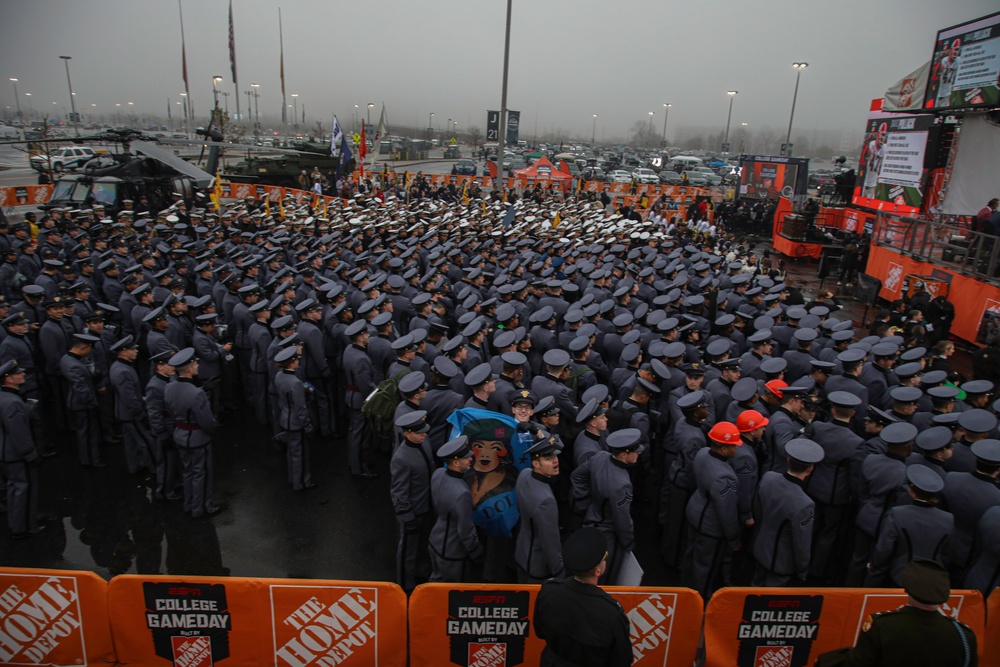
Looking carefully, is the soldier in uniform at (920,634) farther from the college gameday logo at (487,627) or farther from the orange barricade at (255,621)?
the orange barricade at (255,621)

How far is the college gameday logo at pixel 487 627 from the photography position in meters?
4.08

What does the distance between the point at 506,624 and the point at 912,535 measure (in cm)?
324

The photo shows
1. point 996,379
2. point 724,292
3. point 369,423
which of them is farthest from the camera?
point 724,292

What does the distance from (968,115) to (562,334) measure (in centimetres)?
1878

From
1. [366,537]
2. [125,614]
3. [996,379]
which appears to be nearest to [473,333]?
[366,537]

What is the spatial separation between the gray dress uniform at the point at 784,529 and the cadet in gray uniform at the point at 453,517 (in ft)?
7.97

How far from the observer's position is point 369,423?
7707 mm

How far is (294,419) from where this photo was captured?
696cm

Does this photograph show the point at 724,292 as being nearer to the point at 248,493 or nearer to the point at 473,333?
the point at 473,333

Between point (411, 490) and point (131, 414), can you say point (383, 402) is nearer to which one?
point (411, 490)

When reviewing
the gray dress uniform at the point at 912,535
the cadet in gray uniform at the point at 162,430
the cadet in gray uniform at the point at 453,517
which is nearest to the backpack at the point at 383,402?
the cadet in gray uniform at the point at 453,517

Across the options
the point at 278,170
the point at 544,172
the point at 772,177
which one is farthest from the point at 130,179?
the point at 772,177

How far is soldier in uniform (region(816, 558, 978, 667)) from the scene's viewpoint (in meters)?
2.96

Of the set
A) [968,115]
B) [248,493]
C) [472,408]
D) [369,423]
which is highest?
[968,115]
